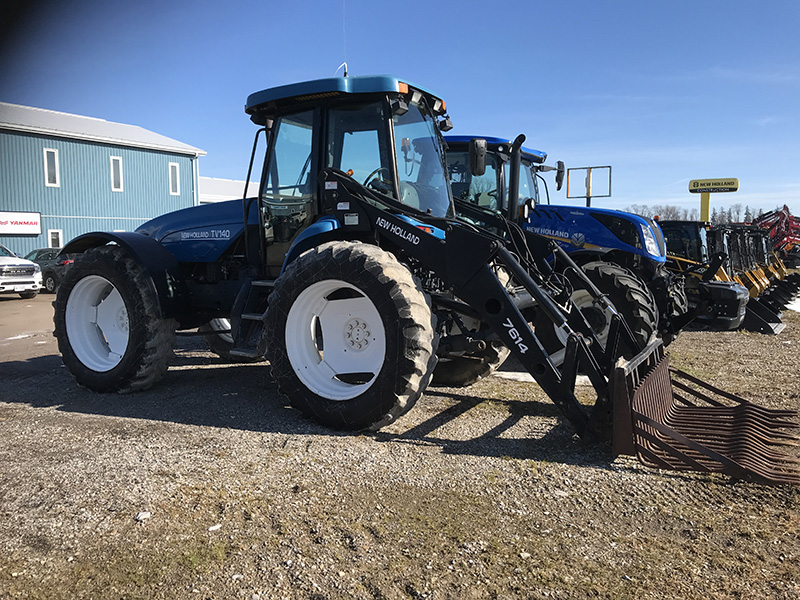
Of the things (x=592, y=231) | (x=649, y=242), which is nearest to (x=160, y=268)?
(x=592, y=231)

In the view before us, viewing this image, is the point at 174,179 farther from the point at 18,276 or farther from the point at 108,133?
the point at 18,276

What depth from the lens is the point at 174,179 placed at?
96.8 feet

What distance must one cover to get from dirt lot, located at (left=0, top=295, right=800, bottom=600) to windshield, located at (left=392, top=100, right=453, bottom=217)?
1855 mm

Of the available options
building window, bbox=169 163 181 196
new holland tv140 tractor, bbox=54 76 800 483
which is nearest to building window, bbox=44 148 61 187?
building window, bbox=169 163 181 196

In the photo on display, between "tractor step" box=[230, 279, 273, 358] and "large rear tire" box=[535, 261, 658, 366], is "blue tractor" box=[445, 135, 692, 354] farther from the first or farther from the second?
"tractor step" box=[230, 279, 273, 358]

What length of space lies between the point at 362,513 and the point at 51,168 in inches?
1030

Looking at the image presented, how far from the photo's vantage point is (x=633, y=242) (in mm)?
8383

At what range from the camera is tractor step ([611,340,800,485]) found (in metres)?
3.86

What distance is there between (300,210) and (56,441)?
267 centimetres

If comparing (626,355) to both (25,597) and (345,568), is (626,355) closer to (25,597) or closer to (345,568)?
(345,568)

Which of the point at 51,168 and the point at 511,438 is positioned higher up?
the point at 51,168

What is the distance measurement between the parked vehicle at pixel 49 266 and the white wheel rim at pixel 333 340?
57.1 feet

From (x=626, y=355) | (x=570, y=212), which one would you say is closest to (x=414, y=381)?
(x=626, y=355)

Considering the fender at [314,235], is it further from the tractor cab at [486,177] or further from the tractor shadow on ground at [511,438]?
the tractor cab at [486,177]
